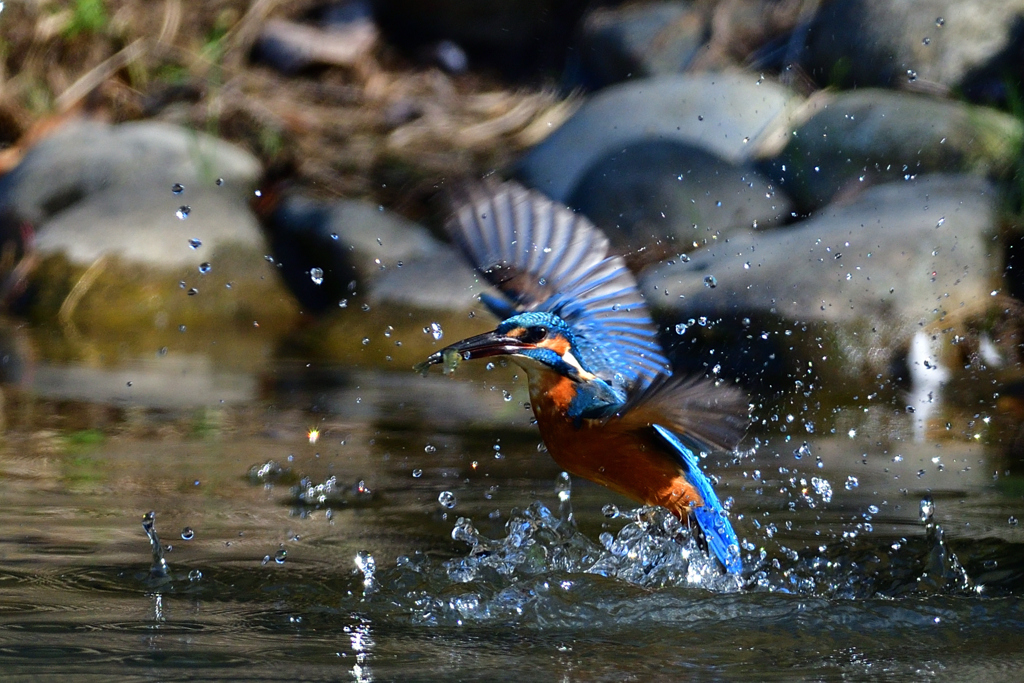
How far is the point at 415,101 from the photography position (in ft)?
34.6

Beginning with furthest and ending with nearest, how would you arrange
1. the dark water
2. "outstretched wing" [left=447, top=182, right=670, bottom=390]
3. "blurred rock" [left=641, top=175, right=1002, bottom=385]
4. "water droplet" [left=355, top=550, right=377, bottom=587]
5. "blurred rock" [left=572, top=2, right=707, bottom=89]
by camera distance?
"blurred rock" [left=572, top=2, right=707, bottom=89] → "blurred rock" [left=641, top=175, right=1002, bottom=385] → "outstretched wing" [left=447, top=182, right=670, bottom=390] → "water droplet" [left=355, top=550, right=377, bottom=587] → the dark water

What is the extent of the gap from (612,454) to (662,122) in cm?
504

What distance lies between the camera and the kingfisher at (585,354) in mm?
3139

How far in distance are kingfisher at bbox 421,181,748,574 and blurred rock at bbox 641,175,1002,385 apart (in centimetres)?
237

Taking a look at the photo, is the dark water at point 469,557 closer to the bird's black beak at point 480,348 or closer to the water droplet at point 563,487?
the water droplet at point 563,487

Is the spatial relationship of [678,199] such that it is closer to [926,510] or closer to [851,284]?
[851,284]

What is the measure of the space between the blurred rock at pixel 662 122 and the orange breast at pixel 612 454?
4.51 m

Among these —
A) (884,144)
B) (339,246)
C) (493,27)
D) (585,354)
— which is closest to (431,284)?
(339,246)

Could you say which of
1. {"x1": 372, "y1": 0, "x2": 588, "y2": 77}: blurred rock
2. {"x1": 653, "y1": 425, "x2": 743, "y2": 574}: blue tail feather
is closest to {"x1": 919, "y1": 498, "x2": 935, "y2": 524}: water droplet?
{"x1": 653, "y1": 425, "x2": 743, "y2": 574}: blue tail feather

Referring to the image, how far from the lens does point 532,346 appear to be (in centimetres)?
324

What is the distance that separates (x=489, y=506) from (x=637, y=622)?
113 cm

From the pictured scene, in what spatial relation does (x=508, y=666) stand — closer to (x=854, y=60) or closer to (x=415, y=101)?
(x=854, y=60)

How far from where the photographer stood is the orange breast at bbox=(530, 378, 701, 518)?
3.30 meters

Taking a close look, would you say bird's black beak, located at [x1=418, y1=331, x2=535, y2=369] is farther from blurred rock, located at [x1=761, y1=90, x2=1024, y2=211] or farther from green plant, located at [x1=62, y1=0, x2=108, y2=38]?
green plant, located at [x1=62, y1=0, x2=108, y2=38]
